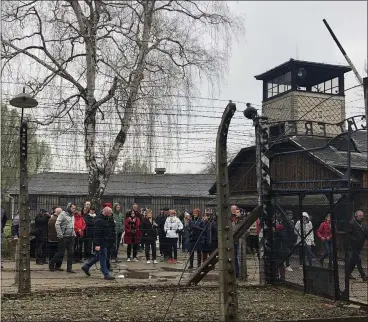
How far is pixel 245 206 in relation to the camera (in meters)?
20.2

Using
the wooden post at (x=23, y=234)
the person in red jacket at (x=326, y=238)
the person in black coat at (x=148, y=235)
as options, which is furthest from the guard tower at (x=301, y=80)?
the wooden post at (x=23, y=234)

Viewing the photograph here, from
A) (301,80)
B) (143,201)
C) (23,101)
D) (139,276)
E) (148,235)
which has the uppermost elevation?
(301,80)

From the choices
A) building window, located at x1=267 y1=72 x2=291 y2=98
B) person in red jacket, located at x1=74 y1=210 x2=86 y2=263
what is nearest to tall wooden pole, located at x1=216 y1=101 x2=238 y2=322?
person in red jacket, located at x1=74 y1=210 x2=86 y2=263

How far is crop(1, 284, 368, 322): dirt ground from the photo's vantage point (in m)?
6.61

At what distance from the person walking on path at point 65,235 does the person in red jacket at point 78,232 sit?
846 millimetres

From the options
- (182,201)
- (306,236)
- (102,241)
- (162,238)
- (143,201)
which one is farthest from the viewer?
(143,201)

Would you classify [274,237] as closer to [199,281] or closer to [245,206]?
[199,281]

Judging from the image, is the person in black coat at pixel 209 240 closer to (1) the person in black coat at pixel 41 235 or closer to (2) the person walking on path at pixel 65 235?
(2) the person walking on path at pixel 65 235

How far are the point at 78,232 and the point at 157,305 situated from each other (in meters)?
5.81

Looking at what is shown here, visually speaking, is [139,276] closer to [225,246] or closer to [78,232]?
[78,232]

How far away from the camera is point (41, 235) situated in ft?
42.9

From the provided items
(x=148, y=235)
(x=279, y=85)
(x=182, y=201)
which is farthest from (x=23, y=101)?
(x=279, y=85)

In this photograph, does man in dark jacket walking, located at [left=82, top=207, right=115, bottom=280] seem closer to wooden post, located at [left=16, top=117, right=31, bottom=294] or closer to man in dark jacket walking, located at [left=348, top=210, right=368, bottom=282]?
wooden post, located at [left=16, top=117, right=31, bottom=294]

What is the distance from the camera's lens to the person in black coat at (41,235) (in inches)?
514
